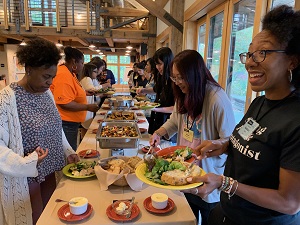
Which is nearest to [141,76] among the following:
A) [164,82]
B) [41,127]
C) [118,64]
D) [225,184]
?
[164,82]

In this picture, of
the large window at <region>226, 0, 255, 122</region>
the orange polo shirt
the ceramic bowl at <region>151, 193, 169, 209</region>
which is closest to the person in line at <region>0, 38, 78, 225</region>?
the ceramic bowl at <region>151, 193, 169, 209</region>

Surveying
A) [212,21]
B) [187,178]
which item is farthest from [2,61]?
[187,178]

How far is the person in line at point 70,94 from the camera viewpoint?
2102 millimetres

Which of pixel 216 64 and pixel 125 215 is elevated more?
pixel 216 64

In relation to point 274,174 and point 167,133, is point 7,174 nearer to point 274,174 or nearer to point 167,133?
point 167,133

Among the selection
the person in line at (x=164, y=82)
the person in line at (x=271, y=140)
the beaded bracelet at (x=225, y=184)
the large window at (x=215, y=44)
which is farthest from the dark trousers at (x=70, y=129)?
the beaded bracelet at (x=225, y=184)

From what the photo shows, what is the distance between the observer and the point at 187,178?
33.6 inches

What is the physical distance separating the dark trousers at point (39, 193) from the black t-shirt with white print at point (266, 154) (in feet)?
3.46

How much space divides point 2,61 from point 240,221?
10488 mm

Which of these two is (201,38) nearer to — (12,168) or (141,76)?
(141,76)

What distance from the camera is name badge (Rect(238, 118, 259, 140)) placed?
2.66ft

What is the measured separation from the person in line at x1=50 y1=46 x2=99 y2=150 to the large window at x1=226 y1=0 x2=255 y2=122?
137cm

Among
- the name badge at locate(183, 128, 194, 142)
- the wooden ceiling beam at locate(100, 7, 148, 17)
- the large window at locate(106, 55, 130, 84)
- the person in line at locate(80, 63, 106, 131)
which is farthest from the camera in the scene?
the large window at locate(106, 55, 130, 84)

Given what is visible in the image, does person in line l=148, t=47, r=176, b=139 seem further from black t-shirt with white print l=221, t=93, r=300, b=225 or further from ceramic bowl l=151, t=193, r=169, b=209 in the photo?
black t-shirt with white print l=221, t=93, r=300, b=225
